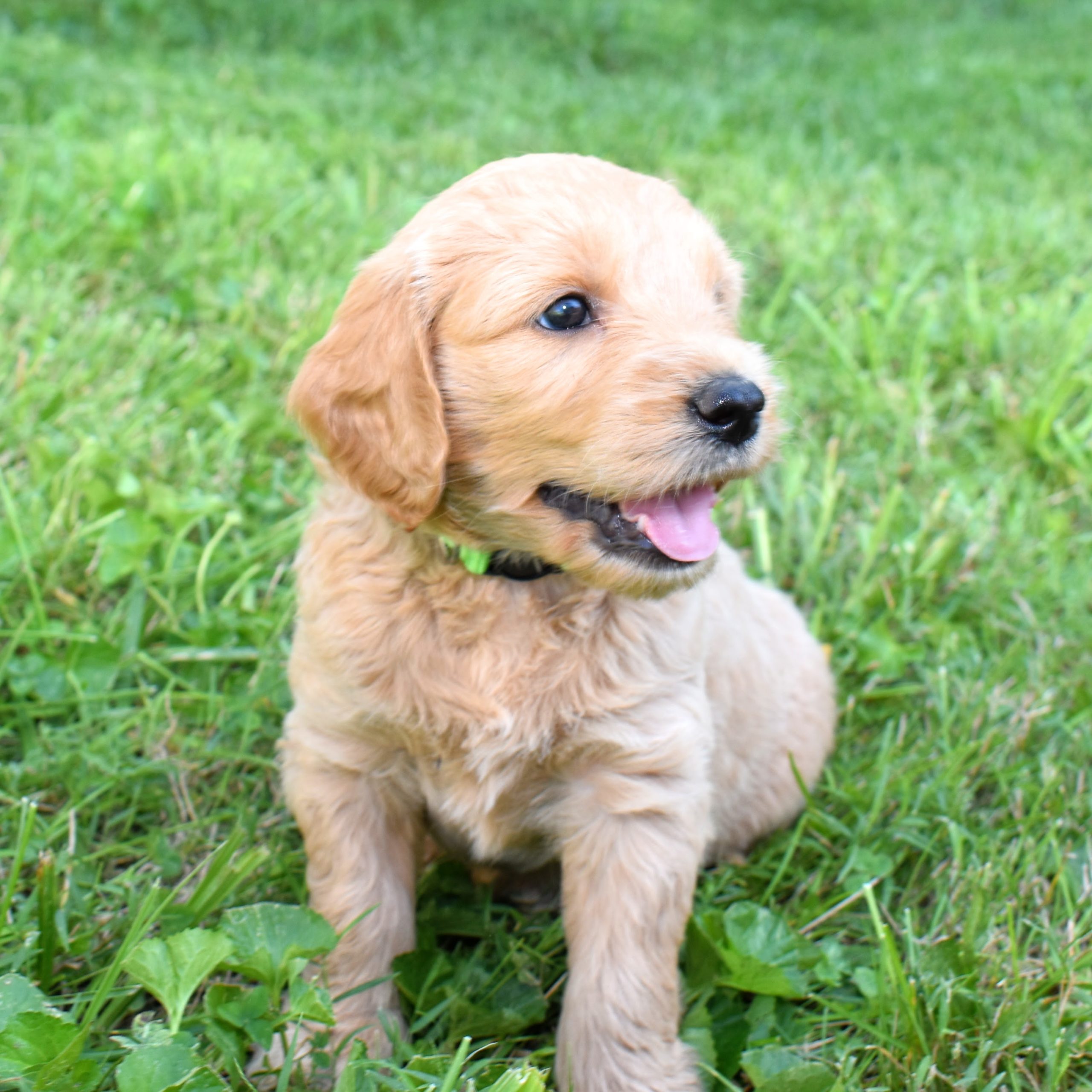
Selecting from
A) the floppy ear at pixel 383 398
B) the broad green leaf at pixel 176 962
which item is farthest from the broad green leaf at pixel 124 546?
the broad green leaf at pixel 176 962

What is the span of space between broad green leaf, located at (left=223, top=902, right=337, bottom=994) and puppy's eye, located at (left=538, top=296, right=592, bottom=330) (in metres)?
1.18

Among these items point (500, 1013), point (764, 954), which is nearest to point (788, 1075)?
point (764, 954)

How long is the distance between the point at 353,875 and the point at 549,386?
107 cm

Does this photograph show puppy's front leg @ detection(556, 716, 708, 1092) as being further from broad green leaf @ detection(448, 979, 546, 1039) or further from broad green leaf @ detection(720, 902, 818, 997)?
broad green leaf @ detection(720, 902, 818, 997)

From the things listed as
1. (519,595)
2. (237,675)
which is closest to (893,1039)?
(519,595)

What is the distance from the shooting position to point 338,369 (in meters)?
2.30

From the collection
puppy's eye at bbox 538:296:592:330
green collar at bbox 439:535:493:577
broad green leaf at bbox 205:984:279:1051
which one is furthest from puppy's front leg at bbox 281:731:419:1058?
puppy's eye at bbox 538:296:592:330

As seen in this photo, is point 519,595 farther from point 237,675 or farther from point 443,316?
point 237,675

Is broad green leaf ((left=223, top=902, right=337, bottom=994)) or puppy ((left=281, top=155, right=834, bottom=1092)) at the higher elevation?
puppy ((left=281, top=155, right=834, bottom=1092))

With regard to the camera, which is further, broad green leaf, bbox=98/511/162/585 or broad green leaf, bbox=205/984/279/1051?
broad green leaf, bbox=98/511/162/585

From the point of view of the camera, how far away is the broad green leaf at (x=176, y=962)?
2029 millimetres

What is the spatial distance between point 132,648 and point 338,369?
126cm

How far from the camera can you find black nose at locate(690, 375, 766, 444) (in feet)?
6.88

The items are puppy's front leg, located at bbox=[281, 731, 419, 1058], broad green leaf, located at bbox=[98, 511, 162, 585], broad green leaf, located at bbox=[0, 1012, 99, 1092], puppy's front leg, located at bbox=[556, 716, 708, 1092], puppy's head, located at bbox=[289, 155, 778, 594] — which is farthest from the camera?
broad green leaf, located at bbox=[98, 511, 162, 585]
